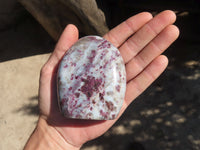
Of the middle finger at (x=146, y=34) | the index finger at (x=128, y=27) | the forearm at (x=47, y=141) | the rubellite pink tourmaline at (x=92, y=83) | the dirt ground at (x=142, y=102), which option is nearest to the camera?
the rubellite pink tourmaline at (x=92, y=83)

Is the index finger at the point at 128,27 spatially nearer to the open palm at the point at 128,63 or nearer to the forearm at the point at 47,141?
the open palm at the point at 128,63

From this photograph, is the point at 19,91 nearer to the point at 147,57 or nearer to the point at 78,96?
the point at 78,96

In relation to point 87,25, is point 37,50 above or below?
below

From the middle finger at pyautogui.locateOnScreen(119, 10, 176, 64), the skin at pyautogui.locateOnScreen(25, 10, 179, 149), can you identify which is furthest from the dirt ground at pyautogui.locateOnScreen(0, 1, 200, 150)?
the middle finger at pyautogui.locateOnScreen(119, 10, 176, 64)

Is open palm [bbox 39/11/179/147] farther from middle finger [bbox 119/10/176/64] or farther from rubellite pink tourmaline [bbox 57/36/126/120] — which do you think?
rubellite pink tourmaline [bbox 57/36/126/120]

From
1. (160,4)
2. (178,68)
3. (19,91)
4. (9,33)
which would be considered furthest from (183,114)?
(9,33)

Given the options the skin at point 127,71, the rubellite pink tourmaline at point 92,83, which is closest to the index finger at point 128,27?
the skin at point 127,71
